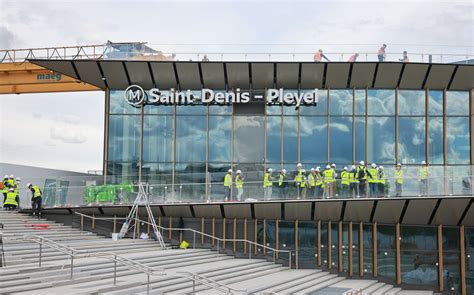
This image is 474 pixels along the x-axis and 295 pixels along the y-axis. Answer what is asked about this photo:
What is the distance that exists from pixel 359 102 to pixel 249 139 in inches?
224

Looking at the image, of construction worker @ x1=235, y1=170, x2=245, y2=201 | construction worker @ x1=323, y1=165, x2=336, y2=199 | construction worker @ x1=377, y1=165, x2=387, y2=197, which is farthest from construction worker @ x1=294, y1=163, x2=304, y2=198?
construction worker @ x1=377, y1=165, x2=387, y2=197

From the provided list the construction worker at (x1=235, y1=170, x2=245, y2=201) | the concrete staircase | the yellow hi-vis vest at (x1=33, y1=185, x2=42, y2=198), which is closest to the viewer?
the concrete staircase

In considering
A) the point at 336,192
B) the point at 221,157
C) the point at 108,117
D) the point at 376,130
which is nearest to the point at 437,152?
the point at 376,130

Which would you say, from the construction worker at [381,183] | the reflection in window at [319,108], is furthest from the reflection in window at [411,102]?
the construction worker at [381,183]

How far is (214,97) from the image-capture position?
31.7 metres

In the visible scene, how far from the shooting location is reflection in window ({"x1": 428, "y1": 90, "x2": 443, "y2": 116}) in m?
31.6

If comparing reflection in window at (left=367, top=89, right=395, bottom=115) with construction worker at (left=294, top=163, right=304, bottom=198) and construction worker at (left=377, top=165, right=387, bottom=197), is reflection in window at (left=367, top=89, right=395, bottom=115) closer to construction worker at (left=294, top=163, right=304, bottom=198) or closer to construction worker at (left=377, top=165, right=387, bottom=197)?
construction worker at (left=377, top=165, right=387, bottom=197)

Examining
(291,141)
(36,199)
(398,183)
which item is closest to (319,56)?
(291,141)

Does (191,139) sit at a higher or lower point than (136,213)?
higher

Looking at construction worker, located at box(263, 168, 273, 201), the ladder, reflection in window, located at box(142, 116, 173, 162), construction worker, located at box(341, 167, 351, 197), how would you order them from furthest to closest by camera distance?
reflection in window, located at box(142, 116, 173, 162) → construction worker, located at box(263, 168, 273, 201) → the ladder → construction worker, located at box(341, 167, 351, 197)

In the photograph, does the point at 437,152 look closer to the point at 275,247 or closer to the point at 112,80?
the point at 275,247

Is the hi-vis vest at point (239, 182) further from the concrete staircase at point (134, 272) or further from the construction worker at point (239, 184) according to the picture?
the concrete staircase at point (134, 272)

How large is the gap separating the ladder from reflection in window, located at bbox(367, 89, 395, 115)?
1169 centimetres

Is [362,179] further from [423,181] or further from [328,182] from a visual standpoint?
[423,181]
